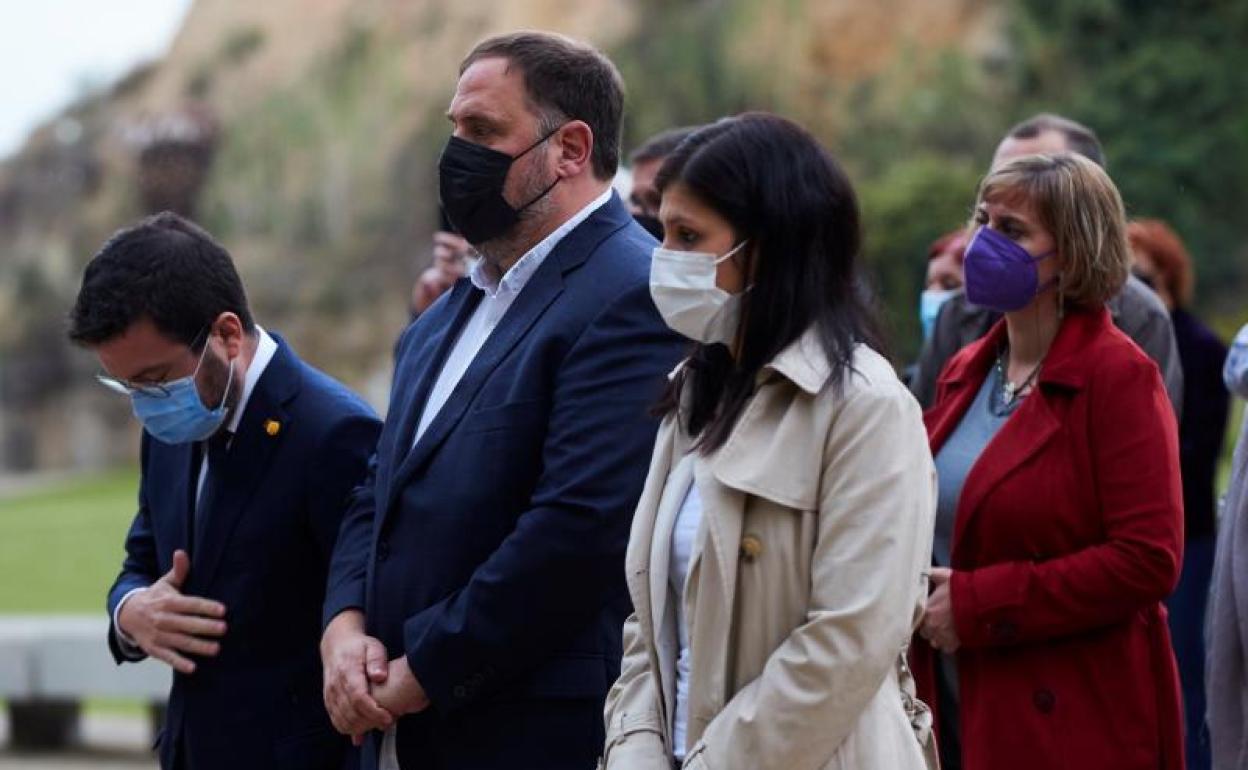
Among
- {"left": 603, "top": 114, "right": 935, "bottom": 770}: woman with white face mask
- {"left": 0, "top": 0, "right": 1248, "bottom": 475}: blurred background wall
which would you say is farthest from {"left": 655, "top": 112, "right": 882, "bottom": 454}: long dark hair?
{"left": 0, "top": 0, "right": 1248, "bottom": 475}: blurred background wall

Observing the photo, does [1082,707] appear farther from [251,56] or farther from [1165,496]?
[251,56]

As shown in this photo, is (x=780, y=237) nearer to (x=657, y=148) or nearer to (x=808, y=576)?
(x=808, y=576)

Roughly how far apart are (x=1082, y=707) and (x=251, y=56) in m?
50.9

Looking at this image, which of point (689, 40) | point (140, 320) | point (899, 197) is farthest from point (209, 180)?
point (140, 320)

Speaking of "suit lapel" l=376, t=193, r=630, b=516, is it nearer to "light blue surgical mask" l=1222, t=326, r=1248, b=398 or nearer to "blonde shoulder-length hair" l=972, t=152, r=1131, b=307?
"blonde shoulder-length hair" l=972, t=152, r=1131, b=307

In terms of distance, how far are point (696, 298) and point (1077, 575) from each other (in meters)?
1.20

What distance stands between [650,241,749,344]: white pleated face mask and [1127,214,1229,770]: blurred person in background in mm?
3570

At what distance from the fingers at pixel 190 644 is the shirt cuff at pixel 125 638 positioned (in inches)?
6.9

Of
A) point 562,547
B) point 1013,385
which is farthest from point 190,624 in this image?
point 1013,385

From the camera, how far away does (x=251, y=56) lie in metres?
52.8

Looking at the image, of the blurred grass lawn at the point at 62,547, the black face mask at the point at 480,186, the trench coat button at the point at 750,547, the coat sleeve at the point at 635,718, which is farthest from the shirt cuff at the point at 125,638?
the blurred grass lawn at the point at 62,547

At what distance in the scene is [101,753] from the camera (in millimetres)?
9680

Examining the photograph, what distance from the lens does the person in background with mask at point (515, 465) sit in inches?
145

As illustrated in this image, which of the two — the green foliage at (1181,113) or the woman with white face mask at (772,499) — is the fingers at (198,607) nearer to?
the woman with white face mask at (772,499)
